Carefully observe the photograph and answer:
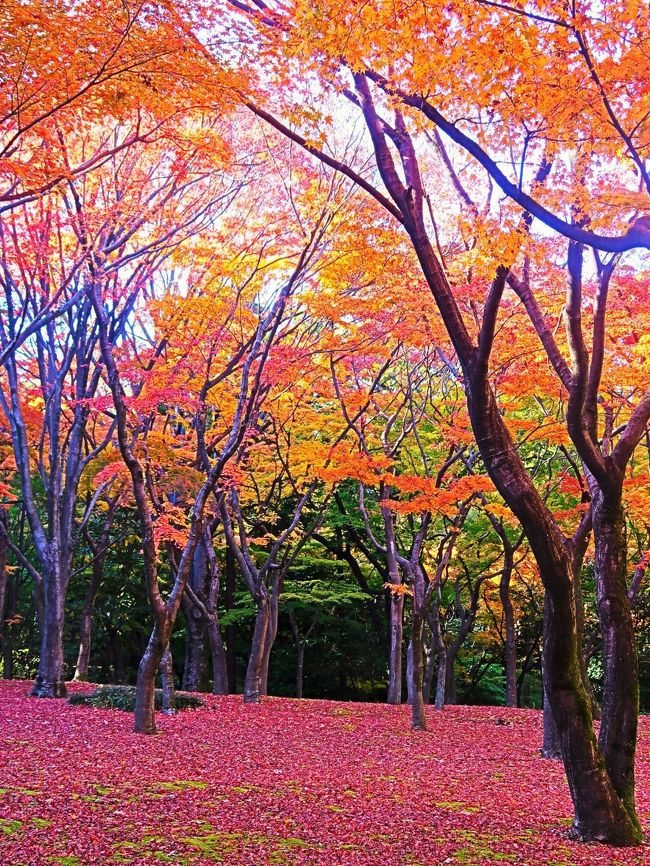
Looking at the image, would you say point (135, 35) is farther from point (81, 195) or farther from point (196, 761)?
point (196, 761)

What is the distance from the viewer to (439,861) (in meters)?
5.22

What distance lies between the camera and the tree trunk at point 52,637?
42.5ft

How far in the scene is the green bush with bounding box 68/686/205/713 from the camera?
11.9m

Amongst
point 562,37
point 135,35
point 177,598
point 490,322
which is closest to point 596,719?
point 177,598

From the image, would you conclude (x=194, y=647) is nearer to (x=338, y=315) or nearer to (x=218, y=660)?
(x=218, y=660)

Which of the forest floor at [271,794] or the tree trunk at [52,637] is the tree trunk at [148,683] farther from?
the tree trunk at [52,637]

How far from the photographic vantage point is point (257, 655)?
581 inches

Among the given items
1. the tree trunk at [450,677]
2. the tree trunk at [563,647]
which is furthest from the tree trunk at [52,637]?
the tree trunk at [450,677]

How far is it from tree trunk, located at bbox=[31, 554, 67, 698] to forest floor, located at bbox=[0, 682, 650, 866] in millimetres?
636

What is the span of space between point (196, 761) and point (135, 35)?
23.8ft

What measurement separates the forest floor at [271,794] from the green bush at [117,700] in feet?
1.14

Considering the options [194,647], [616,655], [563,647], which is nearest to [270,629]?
[194,647]

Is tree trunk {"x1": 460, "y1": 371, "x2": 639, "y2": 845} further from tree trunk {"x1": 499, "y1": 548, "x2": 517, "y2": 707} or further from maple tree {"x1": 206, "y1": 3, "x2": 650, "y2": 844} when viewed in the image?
tree trunk {"x1": 499, "y1": 548, "x2": 517, "y2": 707}

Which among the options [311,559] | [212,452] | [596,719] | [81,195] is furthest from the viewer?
[311,559]
